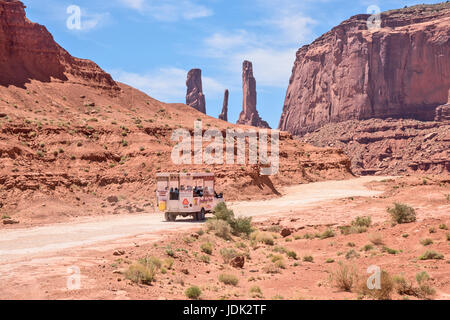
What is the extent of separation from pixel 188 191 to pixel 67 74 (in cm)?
4791

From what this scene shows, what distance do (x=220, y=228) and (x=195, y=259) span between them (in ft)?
18.7

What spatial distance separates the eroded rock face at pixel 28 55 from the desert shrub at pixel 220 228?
4462 centimetres

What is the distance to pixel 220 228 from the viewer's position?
2153cm

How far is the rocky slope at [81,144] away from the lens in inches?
1357

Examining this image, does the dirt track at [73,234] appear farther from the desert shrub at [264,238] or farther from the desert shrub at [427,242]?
the desert shrub at [427,242]

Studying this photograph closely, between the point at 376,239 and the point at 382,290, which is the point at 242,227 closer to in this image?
the point at 376,239

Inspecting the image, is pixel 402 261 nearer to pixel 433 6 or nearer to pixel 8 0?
pixel 8 0

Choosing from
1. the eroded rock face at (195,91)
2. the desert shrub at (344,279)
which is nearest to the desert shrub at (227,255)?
the desert shrub at (344,279)

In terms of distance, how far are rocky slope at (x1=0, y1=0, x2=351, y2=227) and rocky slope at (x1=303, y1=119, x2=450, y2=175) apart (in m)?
38.1

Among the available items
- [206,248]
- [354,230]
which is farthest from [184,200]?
[354,230]

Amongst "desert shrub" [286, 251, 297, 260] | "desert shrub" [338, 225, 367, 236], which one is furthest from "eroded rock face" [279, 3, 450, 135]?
"desert shrub" [286, 251, 297, 260]

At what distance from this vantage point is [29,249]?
16.1 m
